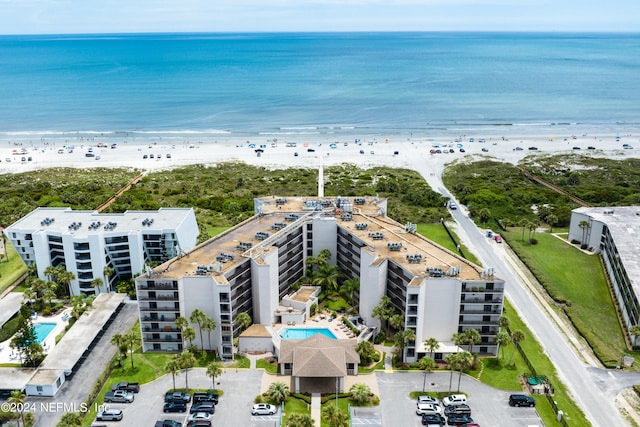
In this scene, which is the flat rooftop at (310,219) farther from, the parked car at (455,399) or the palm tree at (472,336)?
the parked car at (455,399)

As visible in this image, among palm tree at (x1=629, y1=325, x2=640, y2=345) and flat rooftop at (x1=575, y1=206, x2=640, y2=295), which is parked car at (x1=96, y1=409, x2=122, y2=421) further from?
flat rooftop at (x1=575, y1=206, x2=640, y2=295)

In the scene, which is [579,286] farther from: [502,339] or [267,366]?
[267,366]

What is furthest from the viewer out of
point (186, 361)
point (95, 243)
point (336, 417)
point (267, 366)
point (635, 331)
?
point (95, 243)

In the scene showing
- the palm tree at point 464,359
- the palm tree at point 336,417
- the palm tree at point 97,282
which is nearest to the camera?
the palm tree at point 336,417

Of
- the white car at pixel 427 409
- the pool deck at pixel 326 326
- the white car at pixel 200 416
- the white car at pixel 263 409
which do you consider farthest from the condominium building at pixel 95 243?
the white car at pixel 427 409

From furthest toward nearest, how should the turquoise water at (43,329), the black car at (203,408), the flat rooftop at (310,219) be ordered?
the turquoise water at (43,329)
the flat rooftop at (310,219)
the black car at (203,408)

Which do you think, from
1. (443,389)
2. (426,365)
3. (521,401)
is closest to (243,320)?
(426,365)

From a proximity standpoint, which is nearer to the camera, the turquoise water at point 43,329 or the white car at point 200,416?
the white car at point 200,416
